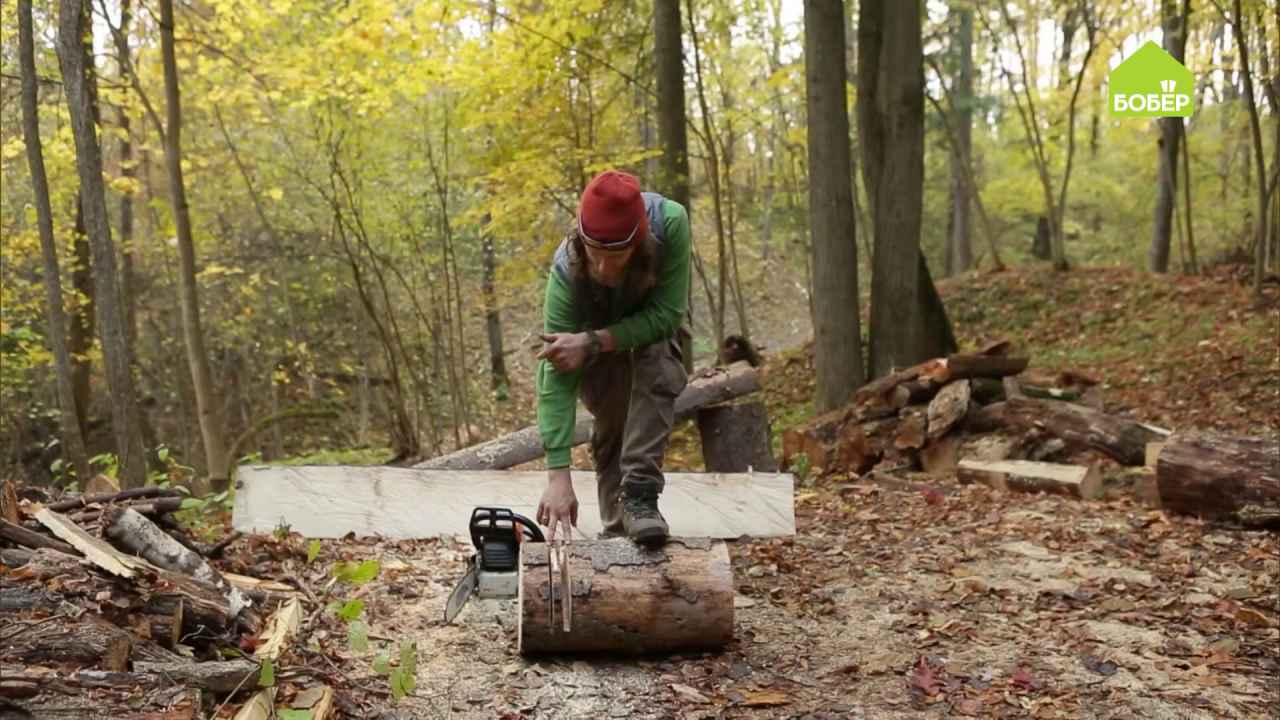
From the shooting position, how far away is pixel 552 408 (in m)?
3.53

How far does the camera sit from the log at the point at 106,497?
156 inches

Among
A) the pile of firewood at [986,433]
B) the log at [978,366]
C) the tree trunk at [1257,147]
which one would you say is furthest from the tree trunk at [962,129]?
the log at [978,366]

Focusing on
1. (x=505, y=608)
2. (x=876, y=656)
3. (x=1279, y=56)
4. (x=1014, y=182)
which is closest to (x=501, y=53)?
(x=505, y=608)

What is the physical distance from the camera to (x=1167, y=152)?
15141 millimetres

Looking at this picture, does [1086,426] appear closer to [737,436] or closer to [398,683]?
[737,436]

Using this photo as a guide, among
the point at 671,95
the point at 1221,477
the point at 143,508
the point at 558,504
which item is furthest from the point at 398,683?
the point at 671,95

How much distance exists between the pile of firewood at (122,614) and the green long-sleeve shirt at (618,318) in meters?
1.17

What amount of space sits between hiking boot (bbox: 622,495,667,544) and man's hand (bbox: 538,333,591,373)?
65 cm

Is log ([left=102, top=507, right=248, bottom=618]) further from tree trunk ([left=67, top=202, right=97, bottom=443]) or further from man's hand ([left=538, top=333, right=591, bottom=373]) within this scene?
tree trunk ([left=67, top=202, right=97, bottom=443])

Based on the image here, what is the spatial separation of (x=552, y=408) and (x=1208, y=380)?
9.21 metres

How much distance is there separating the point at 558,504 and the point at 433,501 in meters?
2.36

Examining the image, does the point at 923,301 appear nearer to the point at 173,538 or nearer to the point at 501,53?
the point at 501,53

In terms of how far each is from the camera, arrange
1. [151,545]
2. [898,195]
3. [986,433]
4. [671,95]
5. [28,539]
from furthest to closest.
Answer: [671,95] → [898,195] → [986,433] → [151,545] → [28,539]

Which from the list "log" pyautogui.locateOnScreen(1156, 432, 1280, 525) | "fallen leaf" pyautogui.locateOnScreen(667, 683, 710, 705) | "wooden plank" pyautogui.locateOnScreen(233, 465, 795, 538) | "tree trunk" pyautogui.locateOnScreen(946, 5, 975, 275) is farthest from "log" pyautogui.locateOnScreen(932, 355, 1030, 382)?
"tree trunk" pyautogui.locateOnScreen(946, 5, 975, 275)
